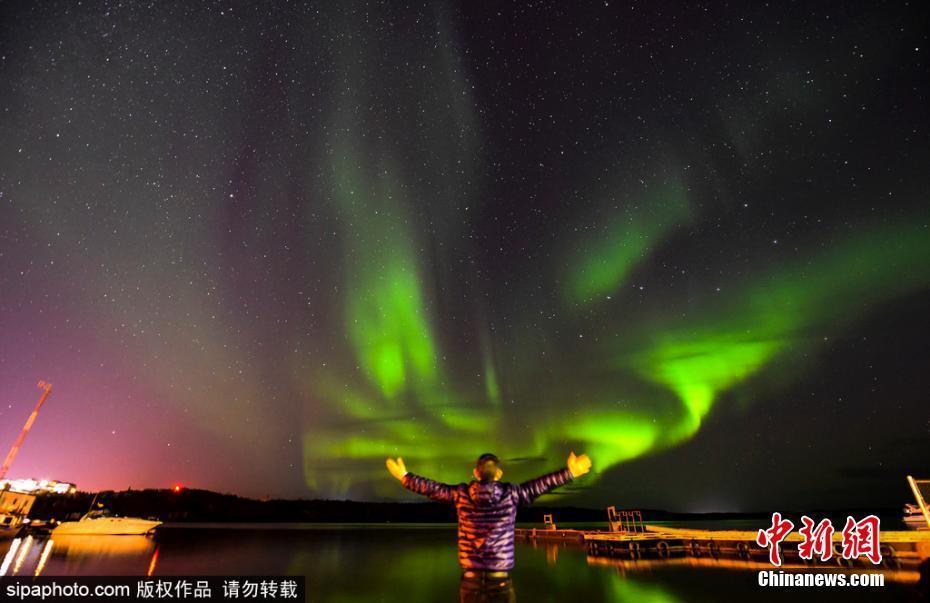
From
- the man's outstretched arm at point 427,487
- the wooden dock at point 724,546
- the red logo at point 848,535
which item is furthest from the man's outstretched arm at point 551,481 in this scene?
the wooden dock at point 724,546

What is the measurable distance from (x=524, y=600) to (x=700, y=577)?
1115 cm

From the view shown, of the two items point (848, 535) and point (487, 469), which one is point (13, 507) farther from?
point (848, 535)

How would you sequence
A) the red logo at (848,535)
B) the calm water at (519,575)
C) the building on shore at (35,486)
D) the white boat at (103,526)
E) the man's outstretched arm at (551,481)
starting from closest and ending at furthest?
the man's outstretched arm at (551,481) < the red logo at (848,535) < the calm water at (519,575) < the white boat at (103,526) < the building on shore at (35,486)

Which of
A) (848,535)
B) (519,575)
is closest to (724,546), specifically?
(519,575)

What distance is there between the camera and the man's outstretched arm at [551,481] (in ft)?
17.6

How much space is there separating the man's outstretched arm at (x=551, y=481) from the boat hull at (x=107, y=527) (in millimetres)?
81849

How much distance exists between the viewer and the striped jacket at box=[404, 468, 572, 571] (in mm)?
5125

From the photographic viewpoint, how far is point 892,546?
86.4ft

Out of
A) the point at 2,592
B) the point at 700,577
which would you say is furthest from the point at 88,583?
the point at 700,577

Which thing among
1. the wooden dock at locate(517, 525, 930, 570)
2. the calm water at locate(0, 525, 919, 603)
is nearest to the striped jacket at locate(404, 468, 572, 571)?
the calm water at locate(0, 525, 919, 603)

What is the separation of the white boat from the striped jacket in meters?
81.4

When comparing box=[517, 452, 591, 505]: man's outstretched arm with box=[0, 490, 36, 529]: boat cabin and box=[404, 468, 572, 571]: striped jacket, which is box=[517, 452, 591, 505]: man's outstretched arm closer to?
box=[404, 468, 572, 571]: striped jacket

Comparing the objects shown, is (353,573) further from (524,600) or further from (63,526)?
(63,526)

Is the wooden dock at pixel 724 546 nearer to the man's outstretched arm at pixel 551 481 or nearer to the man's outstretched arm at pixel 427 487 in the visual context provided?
the man's outstretched arm at pixel 551 481
